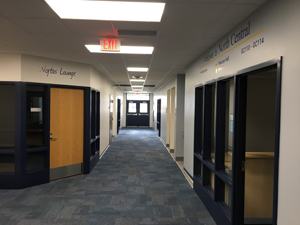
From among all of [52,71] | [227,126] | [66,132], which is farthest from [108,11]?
[66,132]

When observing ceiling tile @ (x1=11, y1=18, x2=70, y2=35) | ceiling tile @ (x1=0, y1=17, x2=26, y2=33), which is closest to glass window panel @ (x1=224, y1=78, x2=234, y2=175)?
ceiling tile @ (x1=11, y1=18, x2=70, y2=35)

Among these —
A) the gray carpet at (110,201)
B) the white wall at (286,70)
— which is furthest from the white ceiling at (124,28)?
the gray carpet at (110,201)

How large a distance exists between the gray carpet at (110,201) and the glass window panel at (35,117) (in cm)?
89

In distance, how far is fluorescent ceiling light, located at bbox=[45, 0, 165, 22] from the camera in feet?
7.07

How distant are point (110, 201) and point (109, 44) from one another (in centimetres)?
244

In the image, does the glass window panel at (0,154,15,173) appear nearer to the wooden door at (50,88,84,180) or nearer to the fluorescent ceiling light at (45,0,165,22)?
the wooden door at (50,88,84,180)

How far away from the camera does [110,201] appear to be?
3484mm

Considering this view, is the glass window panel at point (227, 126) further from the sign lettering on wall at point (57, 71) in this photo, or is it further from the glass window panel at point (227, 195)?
the sign lettering on wall at point (57, 71)

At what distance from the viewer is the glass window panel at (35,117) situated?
411 centimetres

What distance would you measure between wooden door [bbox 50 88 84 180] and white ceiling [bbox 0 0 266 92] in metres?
0.94

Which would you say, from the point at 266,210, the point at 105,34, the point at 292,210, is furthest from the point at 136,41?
the point at 266,210

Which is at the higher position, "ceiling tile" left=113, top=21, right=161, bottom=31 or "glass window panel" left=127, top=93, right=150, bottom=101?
"ceiling tile" left=113, top=21, right=161, bottom=31

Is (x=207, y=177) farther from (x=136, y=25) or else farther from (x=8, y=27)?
(x=8, y=27)

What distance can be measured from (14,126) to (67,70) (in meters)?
1.50
